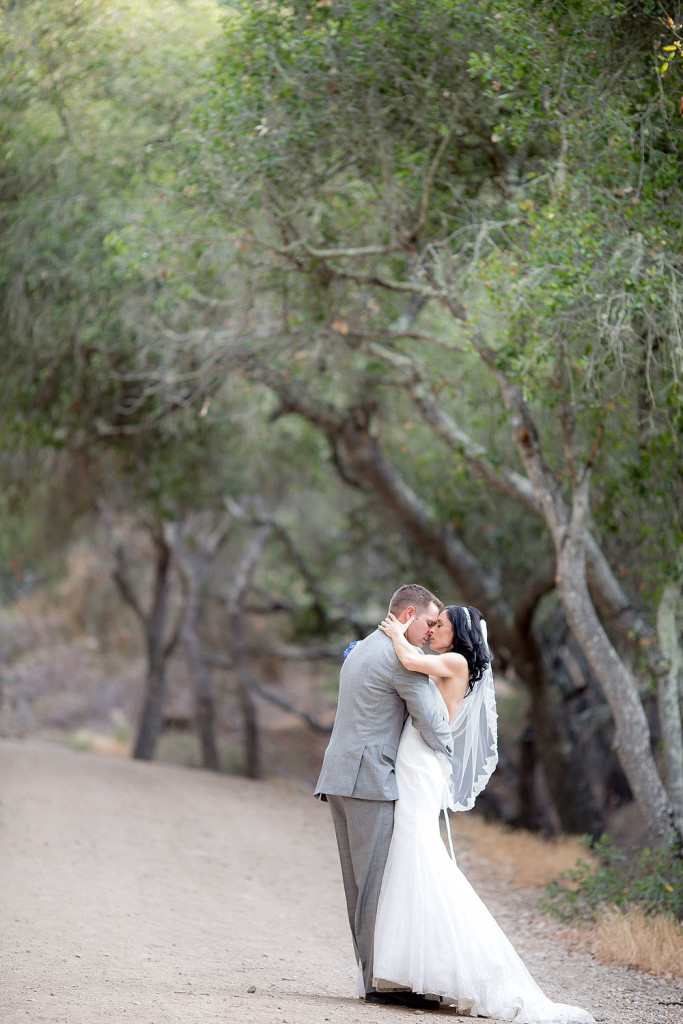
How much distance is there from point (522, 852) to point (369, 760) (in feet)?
22.6

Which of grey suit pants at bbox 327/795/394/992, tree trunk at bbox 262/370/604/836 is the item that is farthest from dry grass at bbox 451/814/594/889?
grey suit pants at bbox 327/795/394/992

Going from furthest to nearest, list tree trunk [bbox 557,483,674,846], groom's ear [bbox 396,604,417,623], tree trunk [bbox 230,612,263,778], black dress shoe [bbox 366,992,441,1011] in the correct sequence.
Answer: tree trunk [bbox 230,612,263,778], tree trunk [bbox 557,483,674,846], groom's ear [bbox 396,604,417,623], black dress shoe [bbox 366,992,441,1011]

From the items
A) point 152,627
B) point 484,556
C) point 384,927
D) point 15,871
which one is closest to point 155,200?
point 15,871

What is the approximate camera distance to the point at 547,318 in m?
6.90

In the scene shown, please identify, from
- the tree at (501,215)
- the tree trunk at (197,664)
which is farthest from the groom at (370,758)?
the tree trunk at (197,664)

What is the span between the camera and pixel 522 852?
35.7 feet

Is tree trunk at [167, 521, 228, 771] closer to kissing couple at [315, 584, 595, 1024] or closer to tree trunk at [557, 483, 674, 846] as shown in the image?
tree trunk at [557, 483, 674, 846]

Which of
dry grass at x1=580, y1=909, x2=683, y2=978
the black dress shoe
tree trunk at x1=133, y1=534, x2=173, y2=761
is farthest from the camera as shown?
tree trunk at x1=133, y1=534, x2=173, y2=761

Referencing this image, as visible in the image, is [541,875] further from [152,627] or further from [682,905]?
[152,627]

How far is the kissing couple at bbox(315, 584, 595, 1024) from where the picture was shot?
15.1 ft

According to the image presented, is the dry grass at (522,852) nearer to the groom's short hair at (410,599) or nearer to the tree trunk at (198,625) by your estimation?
the groom's short hair at (410,599)

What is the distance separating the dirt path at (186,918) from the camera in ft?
15.0

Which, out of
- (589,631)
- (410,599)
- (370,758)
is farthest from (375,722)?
(589,631)

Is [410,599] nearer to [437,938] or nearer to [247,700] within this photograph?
[437,938]
